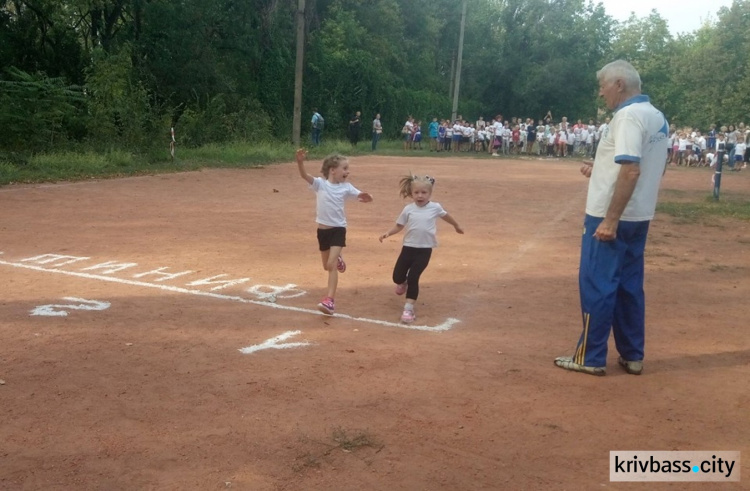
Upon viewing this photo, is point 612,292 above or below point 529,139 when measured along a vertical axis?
below

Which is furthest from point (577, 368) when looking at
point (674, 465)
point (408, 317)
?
point (408, 317)

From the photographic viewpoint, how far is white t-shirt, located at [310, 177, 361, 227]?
7.76m

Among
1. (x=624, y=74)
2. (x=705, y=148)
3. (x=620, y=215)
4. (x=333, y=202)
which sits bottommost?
(x=333, y=202)

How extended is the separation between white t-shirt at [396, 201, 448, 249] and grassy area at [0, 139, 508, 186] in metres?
12.6

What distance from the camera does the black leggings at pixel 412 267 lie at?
7.51 m

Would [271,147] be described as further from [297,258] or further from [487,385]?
[487,385]

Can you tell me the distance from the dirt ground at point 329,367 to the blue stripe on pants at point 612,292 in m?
0.23

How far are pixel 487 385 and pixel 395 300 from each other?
267 cm

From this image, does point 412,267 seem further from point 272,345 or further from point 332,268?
point 272,345

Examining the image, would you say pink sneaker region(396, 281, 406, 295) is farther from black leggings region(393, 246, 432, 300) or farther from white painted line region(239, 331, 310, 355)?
white painted line region(239, 331, 310, 355)

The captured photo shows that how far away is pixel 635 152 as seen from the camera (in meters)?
5.52

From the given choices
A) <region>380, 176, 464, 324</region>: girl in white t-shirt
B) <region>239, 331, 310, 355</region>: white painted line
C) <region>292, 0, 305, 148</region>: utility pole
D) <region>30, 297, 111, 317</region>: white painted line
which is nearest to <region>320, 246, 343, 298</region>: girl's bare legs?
<region>380, 176, 464, 324</region>: girl in white t-shirt

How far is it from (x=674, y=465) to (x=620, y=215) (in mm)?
1876

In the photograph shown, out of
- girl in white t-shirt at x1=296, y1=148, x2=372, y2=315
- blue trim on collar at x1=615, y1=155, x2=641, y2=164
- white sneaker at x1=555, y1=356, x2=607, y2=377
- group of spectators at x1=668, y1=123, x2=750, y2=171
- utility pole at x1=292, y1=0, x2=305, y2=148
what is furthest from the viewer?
group of spectators at x1=668, y1=123, x2=750, y2=171
